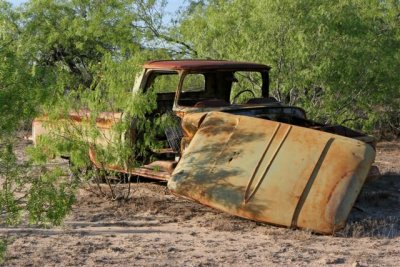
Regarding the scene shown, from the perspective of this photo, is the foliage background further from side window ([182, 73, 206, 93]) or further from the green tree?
side window ([182, 73, 206, 93])

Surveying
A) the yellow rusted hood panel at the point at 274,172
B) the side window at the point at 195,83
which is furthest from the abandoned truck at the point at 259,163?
the side window at the point at 195,83

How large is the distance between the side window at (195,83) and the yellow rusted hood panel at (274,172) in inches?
63.9

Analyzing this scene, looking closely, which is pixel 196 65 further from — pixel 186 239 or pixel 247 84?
pixel 186 239

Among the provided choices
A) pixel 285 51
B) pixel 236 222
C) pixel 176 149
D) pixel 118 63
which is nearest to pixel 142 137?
pixel 176 149

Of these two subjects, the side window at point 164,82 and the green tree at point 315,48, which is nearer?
the side window at point 164,82

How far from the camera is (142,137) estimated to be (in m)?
8.70

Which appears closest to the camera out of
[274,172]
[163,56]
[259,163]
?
[274,172]

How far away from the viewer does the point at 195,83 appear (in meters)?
9.53

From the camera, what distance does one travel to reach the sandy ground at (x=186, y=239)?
20.0 feet

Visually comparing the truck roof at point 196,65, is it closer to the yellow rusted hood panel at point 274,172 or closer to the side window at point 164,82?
the side window at point 164,82

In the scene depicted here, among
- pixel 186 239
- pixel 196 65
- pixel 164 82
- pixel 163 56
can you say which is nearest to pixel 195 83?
pixel 164 82

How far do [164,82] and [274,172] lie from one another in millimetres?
2576

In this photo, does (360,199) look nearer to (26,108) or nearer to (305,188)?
(305,188)

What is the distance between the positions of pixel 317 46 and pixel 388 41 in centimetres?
209
